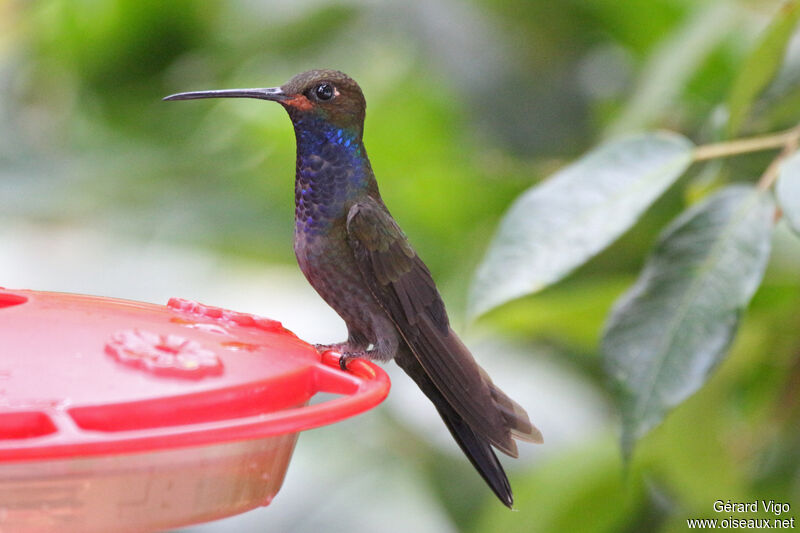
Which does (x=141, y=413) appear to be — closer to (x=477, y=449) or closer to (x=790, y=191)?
(x=477, y=449)

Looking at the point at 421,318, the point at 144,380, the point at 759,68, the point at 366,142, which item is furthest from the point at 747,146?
the point at 366,142

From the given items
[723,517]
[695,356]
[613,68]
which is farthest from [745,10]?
[695,356]

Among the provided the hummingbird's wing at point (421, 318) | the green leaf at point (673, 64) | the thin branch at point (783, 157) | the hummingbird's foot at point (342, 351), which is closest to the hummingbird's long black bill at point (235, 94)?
the hummingbird's wing at point (421, 318)

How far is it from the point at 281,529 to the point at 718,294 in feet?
5.93

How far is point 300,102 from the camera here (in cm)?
133

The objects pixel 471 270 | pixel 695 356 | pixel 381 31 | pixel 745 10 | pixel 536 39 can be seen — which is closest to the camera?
pixel 695 356

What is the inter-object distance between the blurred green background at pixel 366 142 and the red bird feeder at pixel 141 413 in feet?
4.03

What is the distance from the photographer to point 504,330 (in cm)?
199

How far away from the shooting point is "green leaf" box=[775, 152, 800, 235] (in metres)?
1.17

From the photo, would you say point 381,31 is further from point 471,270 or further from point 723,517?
point 723,517

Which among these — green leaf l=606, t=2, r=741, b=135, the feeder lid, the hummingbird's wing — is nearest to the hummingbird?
the hummingbird's wing

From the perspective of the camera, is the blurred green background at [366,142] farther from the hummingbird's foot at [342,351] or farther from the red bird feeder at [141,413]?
the red bird feeder at [141,413]

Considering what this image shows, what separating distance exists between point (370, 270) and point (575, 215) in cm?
30

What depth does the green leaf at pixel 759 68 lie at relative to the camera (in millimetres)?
1472
